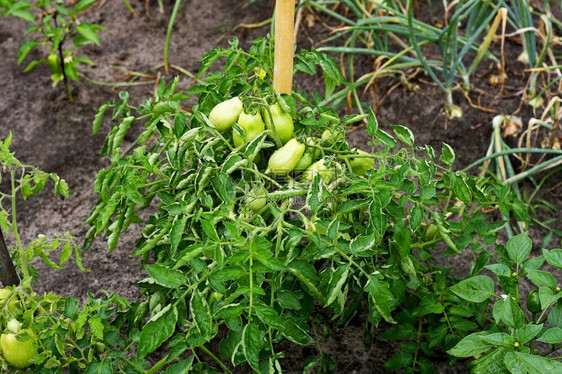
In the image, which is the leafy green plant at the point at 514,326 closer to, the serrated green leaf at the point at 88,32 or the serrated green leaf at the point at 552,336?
the serrated green leaf at the point at 552,336

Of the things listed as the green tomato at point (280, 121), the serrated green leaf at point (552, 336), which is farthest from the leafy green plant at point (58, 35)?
the serrated green leaf at point (552, 336)

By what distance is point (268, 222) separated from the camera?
1.44m

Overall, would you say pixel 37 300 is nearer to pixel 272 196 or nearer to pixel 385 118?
pixel 272 196

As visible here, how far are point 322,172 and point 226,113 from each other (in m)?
0.22

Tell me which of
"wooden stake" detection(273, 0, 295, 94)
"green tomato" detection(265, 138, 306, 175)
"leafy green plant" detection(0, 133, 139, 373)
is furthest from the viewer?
"wooden stake" detection(273, 0, 295, 94)

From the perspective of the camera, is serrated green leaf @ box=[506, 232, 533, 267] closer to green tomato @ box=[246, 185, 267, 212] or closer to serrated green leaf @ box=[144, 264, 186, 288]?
green tomato @ box=[246, 185, 267, 212]

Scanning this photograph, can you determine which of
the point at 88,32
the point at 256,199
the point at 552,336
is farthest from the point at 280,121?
the point at 88,32

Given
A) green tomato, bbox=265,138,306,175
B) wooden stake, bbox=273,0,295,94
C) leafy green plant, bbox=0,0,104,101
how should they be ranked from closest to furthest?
1. green tomato, bbox=265,138,306,175
2. wooden stake, bbox=273,0,295,94
3. leafy green plant, bbox=0,0,104,101

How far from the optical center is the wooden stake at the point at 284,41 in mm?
1394

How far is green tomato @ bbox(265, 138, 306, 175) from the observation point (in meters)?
1.28

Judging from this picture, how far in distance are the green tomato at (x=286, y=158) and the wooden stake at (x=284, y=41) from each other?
0.62 feet

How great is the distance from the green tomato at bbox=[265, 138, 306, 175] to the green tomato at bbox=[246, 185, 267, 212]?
5cm

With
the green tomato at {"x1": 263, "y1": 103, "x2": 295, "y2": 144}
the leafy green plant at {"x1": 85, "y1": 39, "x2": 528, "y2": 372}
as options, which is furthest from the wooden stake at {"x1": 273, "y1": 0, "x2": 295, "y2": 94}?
the green tomato at {"x1": 263, "y1": 103, "x2": 295, "y2": 144}

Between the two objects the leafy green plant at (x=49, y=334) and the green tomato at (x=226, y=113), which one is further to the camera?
the green tomato at (x=226, y=113)
